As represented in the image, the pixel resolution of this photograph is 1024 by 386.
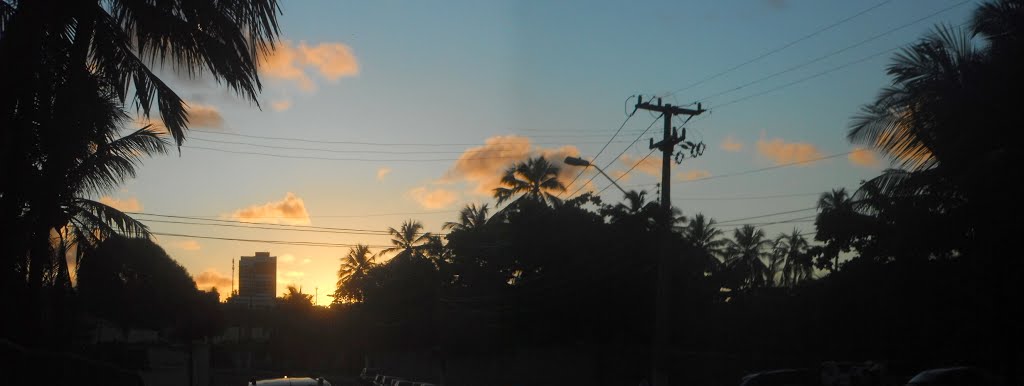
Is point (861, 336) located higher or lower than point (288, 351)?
higher

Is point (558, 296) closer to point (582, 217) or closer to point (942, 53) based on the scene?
point (582, 217)

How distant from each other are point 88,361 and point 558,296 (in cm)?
3088

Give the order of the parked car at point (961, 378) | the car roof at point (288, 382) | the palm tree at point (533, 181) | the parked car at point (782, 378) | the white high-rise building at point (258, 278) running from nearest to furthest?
the car roof at point (288, 382) → the parked car at point (961, 378) → the parked car at point (782, 378) → the palm tree at point (533, 181) → the white high-rise building at point (258, 278)

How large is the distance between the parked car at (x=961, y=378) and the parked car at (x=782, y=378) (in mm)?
4871

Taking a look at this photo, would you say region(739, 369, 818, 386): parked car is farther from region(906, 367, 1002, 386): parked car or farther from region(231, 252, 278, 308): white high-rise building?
region(231, 252, 278, 308): white high-rise building

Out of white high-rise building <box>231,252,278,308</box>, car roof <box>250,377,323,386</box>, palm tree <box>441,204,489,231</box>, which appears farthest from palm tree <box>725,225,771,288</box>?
white high-rise building <box>231,252,278,308</box>

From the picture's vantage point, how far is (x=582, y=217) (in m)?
40.0

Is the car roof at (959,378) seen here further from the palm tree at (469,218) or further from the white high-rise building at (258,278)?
the white high-rise building at (258,278)

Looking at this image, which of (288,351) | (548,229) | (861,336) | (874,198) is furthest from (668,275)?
(288,351)

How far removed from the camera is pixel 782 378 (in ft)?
92.7

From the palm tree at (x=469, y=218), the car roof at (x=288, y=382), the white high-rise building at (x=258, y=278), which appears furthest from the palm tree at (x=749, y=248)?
the white high-rise building at (x=258, y=278)

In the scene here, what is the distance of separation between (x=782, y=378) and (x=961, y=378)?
5828mm

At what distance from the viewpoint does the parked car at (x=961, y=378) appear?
23250mm

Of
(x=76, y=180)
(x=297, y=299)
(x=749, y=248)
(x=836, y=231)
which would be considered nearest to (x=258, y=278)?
(x=297, y=299)
